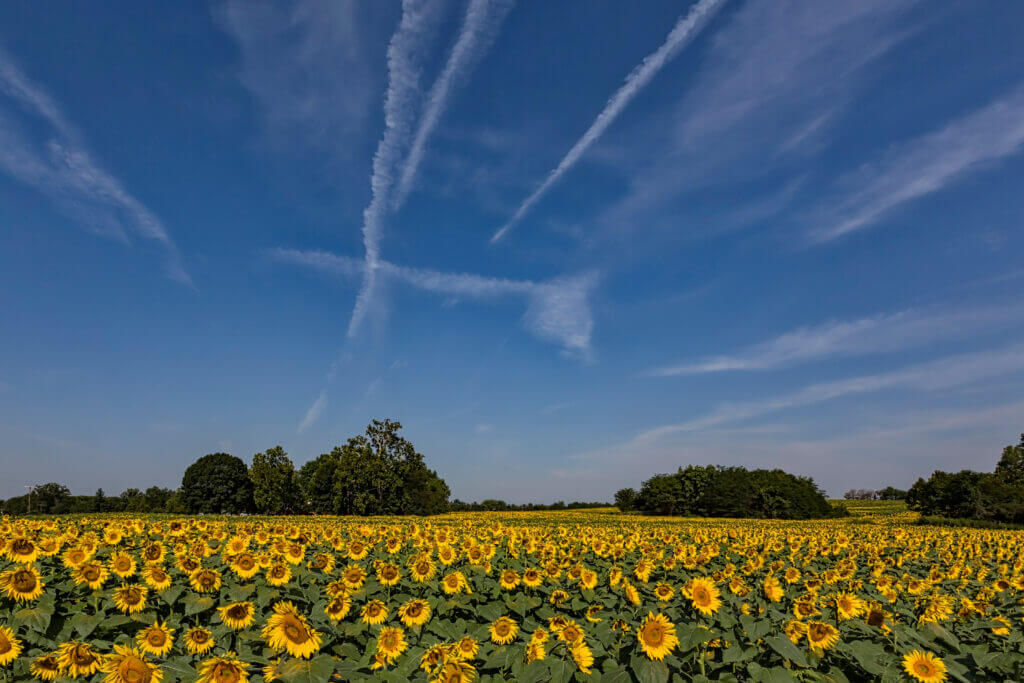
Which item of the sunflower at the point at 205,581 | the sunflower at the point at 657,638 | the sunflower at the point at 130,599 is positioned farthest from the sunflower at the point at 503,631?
the sunflower at the point at 130,599

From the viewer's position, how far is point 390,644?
4.08 metres

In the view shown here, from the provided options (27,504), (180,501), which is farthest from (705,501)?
(27,504)

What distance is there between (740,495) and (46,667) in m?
71.1

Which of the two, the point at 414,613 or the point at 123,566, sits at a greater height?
the point at 123,566

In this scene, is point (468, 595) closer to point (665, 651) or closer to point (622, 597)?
point (622, 597)

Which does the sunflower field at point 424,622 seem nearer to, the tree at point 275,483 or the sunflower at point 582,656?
the sunflower at point 582,656

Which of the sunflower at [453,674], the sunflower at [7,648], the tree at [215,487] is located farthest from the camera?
the tree at [215,487]

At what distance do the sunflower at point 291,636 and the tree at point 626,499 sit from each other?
81143 millimetres

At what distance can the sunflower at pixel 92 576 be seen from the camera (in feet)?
17.6

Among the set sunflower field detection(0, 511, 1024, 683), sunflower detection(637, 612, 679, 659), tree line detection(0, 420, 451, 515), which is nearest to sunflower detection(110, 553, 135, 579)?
sunflower field detection(0, 511, 1024, 683)

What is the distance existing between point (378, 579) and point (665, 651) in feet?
10.4

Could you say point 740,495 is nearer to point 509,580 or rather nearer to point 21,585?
point 509,580

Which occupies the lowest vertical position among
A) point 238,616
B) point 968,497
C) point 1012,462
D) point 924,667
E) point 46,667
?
point 924,667

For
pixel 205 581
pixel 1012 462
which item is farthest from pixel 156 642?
pixel 1012 462
